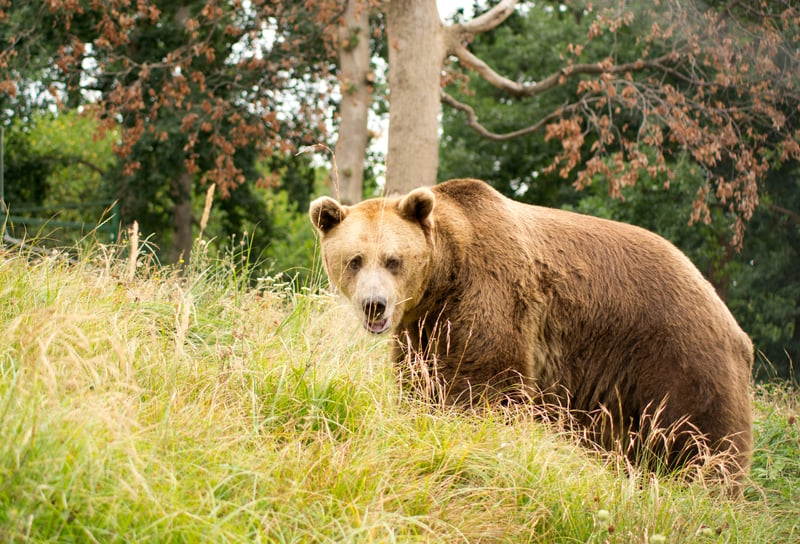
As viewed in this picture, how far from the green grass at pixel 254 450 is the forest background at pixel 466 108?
252cm

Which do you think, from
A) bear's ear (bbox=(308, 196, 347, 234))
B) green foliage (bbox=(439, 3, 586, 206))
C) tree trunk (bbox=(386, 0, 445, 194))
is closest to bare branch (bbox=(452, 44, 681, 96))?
tree trunk (bbox=(386, 0, 445, 194))

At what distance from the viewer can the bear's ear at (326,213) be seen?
4.92 meters

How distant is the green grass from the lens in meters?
2.77

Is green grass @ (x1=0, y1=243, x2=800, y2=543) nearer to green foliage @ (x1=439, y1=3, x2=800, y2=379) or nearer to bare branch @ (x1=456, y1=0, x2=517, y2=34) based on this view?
bare branch @ (x1=456, y1=0, x2=517, y2=34)

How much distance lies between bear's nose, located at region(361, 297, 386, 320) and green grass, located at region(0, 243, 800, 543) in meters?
0.20

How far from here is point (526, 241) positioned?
5.11 meters

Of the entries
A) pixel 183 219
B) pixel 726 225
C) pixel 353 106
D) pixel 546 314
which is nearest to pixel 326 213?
pixel 546 314

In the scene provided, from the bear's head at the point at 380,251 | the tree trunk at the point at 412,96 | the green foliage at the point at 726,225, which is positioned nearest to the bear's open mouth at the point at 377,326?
the bear's head at the point at 380,251

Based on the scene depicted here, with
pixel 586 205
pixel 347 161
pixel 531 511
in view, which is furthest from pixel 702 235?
pixel 531 511

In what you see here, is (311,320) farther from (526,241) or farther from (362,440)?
(362,440)

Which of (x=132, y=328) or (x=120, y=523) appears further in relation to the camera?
(x=132, y=328)

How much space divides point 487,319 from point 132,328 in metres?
1.82

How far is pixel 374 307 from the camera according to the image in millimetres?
4645

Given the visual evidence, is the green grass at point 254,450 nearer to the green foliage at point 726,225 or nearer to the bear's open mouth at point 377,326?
the bear's open mouth at point 377,326
